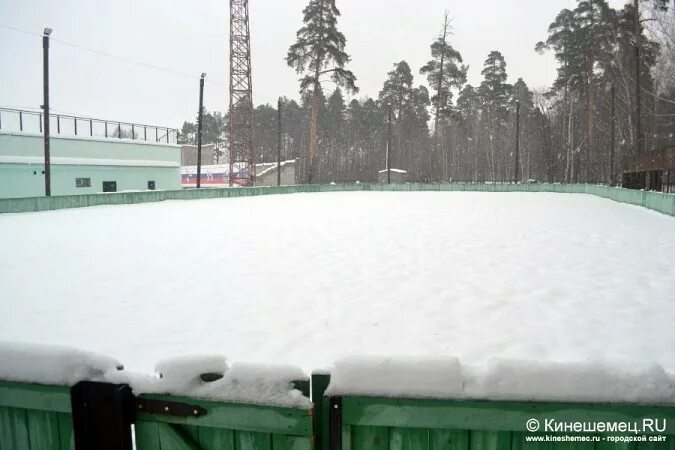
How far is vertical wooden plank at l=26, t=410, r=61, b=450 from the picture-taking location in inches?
68.6

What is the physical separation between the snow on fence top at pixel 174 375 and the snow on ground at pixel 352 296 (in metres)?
0.56

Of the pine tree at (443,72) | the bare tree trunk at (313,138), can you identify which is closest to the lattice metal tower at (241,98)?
the bare tree trunk at (313,138)

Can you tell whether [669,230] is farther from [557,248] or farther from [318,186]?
[318,186]

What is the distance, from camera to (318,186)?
3800 cm

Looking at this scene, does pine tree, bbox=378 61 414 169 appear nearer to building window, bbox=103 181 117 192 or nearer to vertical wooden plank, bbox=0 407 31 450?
building window, bbox=103 181 117 192

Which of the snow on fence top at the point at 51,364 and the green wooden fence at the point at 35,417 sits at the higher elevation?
the snow on fence top at the point at 51,364

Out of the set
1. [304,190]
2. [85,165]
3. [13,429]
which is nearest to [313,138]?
[304,190]

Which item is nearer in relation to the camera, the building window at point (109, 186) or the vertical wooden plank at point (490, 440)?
the vertical wooden plank at point (490, 440)

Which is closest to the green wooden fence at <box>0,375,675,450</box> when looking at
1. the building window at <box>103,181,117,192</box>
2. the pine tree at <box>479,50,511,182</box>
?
the building window at <box>103,181,117,192</box>

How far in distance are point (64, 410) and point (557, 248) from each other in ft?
31.4

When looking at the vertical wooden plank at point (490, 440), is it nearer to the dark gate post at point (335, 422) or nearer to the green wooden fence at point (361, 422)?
the green wooden fence at point (361, 422)

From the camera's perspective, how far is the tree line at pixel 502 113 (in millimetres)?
37062

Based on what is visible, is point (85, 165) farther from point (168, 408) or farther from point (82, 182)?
point (168, 408)

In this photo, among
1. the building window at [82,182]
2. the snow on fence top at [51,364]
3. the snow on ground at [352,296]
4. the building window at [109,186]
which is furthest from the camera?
the building window at [109,186]
